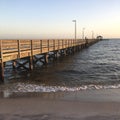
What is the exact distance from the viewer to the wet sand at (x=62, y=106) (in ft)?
28.6

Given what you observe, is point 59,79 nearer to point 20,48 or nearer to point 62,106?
point 20,48

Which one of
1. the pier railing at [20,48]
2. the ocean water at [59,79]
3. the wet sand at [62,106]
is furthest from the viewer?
the pier railing at [20,48]

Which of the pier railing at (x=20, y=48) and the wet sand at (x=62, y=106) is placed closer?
the wet sand at (x=62, y=106)

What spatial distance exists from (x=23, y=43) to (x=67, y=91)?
7.00m

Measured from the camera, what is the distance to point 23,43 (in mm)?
19516

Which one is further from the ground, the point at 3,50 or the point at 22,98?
the point at 3,50

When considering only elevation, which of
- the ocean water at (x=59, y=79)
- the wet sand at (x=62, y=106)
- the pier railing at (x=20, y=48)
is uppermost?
the pier railing at (x=20, y=48)

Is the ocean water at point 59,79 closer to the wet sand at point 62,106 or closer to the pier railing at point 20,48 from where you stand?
the pier railing at point 20,48

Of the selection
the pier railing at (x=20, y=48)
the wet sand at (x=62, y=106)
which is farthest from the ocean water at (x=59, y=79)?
the wet sand at (x=62, y=106)

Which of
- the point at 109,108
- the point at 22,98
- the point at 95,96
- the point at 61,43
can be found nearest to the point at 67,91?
the point at 95,96

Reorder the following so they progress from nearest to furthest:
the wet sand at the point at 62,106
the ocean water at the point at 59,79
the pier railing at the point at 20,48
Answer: the wet sand at the point at 62,106 < the ocean water at the point at 59,79 < the pier railing at the point at 20,48

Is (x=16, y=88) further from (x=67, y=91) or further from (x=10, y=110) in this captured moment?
(x=10, y=110)

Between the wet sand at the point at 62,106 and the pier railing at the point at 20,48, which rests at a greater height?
the pier railing at the point at 20,48

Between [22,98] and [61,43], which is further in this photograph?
[61,43]
